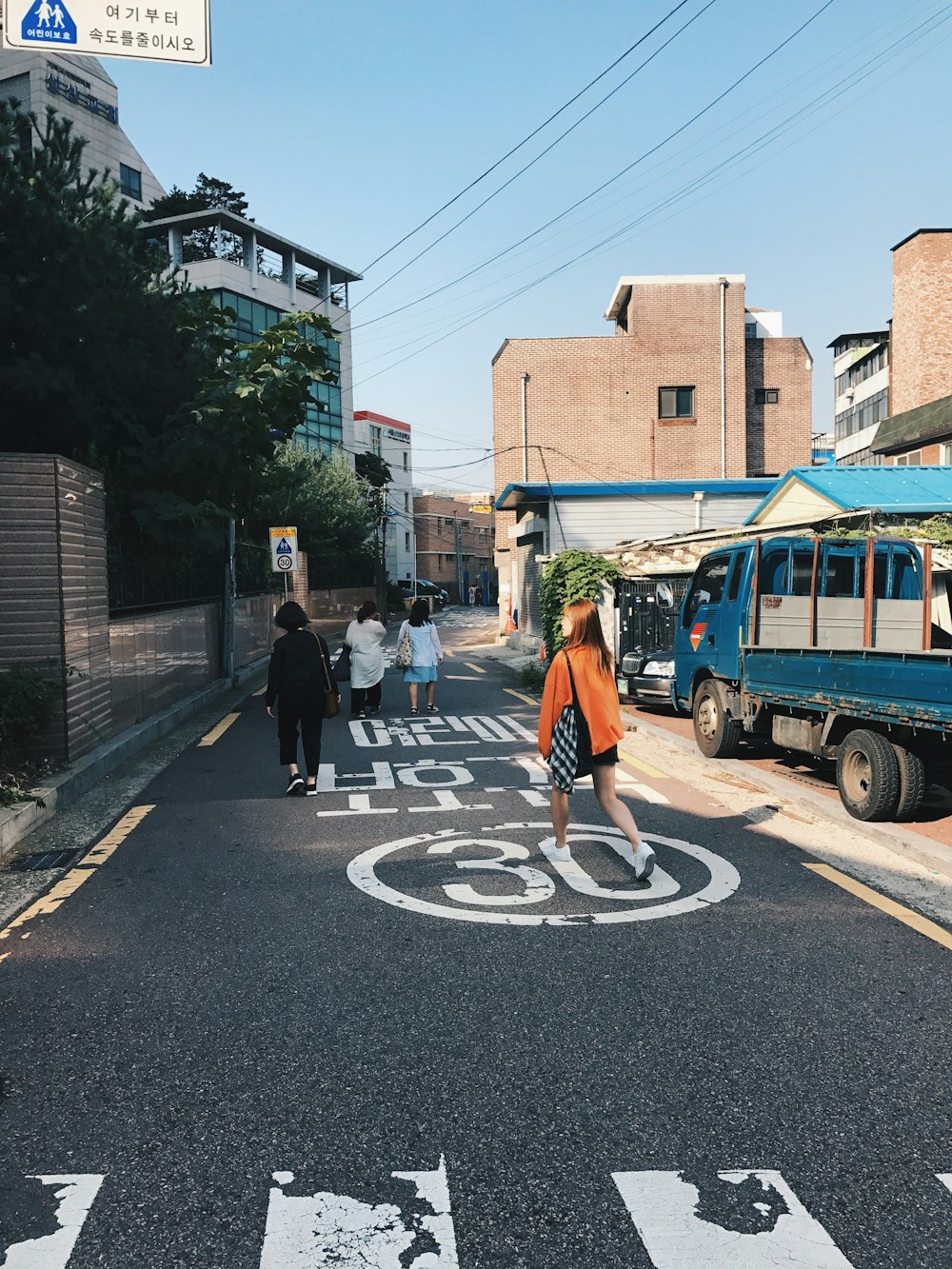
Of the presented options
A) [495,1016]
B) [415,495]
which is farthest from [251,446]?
[415,495]

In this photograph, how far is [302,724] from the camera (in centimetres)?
967

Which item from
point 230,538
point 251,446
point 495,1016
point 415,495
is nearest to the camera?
point 495,1016

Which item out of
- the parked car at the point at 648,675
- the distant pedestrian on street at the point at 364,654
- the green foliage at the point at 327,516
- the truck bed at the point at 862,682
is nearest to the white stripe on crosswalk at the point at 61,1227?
the truck bed at the point at 862,682

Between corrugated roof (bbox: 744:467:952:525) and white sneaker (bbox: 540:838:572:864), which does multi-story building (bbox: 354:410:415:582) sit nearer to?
→ corrugated roof (bbox: 744:467:952:525)

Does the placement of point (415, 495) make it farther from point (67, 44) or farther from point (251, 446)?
point (67, 44)

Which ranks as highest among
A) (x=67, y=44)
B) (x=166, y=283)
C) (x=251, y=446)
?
(x=166, y=283)

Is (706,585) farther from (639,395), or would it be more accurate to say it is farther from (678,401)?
(678,401)

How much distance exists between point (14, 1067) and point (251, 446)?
1367 cm

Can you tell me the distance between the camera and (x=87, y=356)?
14195 mm

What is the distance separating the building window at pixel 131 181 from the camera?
196ft

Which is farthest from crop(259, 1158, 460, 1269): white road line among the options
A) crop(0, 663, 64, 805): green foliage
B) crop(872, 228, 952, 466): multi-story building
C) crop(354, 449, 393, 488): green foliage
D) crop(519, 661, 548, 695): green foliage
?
crop(354, 449, 393, 488): green foliage

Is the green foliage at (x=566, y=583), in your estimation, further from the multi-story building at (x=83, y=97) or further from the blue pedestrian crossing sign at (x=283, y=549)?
the multi-story building at (x=83, y=97)

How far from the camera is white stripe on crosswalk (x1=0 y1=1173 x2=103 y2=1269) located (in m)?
2.87

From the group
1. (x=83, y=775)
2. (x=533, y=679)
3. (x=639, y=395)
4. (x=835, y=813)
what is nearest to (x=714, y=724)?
(x=835, y=813)
